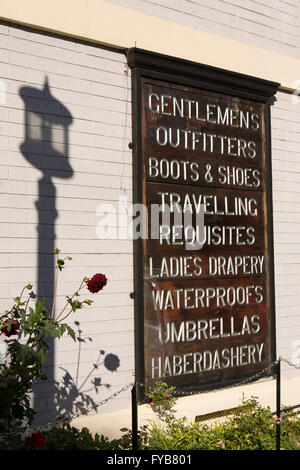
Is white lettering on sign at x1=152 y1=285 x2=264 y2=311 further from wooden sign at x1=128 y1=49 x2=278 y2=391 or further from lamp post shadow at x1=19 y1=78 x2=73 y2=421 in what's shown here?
lamp post shadow at x1=19 y1=78 x2=73 y2=421

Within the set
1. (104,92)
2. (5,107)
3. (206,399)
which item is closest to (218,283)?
(206,399)

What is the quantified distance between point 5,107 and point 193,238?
2.66 m

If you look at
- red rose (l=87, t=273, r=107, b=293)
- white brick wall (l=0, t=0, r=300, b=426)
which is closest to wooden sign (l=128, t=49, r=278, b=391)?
white brick wall (l=0, t=0, r=300, b=426)

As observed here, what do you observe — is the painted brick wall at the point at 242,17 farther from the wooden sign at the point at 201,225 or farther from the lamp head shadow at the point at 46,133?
the lamp head shadow at the point at 46,133

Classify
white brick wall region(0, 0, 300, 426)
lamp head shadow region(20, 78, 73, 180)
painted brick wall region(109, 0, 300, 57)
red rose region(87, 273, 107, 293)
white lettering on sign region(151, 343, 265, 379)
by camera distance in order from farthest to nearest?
painted brick wall region(109, 0, 300, 57), white lettering on sign region(151, 343, 265, 379), lamp head shadow region(20, 78, 73, 180), white brick wall region(0, 0, 300, 426), red rose region(87, 273, 107, 293)

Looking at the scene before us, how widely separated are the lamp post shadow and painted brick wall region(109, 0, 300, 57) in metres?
1.64

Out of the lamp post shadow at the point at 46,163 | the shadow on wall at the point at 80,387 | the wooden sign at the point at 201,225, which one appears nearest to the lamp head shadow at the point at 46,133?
the lamp post shadow at the point at 46,163

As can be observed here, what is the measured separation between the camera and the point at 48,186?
5.47 meters

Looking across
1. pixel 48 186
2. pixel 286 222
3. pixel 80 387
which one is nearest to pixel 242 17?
pixel 286 222

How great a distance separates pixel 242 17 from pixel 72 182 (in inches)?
146

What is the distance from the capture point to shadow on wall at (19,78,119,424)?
536 cm

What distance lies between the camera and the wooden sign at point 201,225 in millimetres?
6098

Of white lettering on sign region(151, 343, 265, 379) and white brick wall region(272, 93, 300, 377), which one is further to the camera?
white brick wall region(272, 93, 300, 377)

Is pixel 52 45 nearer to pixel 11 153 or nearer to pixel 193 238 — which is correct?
pixel 11 153
